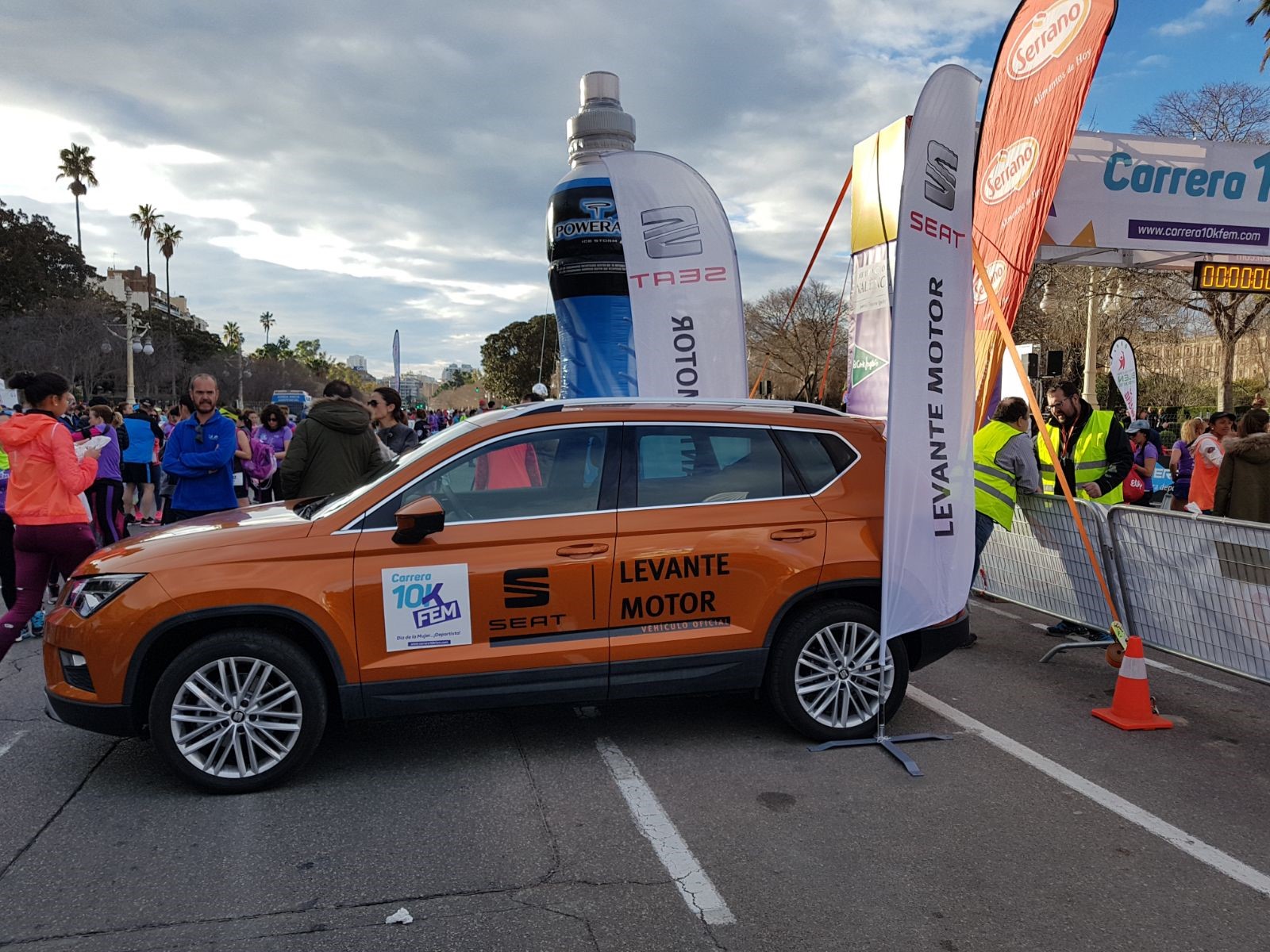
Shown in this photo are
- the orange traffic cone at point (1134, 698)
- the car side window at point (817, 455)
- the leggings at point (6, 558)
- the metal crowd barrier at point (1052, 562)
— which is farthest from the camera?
the leggings at point (6, 558)

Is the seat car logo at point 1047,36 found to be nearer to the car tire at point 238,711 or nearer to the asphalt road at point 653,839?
the asphalt road at point 653,839

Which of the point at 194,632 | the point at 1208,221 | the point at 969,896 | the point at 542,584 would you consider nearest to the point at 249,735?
the point at 194,632

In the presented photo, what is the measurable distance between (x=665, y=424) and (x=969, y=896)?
2.49 meters

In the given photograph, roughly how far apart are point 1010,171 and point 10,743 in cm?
885

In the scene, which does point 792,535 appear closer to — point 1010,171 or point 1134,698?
point 1134,698

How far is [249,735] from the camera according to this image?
399 centimetres

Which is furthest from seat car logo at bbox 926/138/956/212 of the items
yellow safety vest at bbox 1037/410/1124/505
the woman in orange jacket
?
the woman in orange jacket

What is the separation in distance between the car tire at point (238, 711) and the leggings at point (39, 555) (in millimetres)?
2197

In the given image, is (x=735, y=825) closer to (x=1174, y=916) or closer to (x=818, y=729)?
(x=818, y=729)

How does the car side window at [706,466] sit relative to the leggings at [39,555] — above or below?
above

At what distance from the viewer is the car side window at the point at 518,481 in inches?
167

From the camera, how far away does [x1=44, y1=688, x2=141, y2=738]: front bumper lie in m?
3.92

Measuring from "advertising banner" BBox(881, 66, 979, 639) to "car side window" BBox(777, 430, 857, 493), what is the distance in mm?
354

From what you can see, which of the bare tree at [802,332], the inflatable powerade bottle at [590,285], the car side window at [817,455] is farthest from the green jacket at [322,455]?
the bare tree at [802,332]
